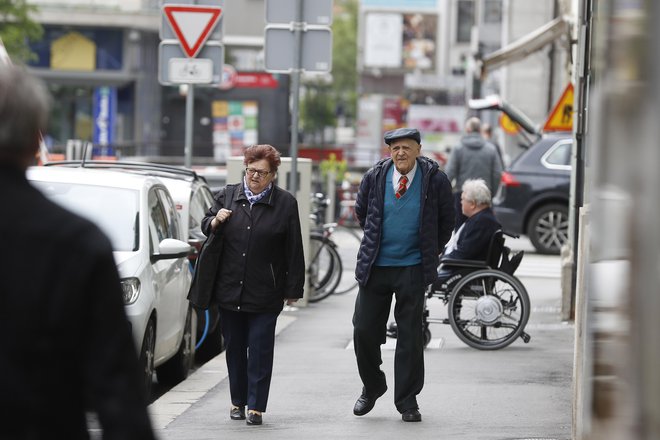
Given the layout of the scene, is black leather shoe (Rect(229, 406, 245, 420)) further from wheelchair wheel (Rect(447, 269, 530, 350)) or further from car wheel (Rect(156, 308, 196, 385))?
wheelchair wheel (Rect(447, 269, 530, 350))

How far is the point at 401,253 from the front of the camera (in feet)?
29.0

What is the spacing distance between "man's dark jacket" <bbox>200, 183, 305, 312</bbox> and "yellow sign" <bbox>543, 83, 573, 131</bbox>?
10.2 metres

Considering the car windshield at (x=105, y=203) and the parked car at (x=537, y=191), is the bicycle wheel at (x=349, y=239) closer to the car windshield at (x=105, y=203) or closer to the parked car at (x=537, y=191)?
the parked car at (x=537, y=191)

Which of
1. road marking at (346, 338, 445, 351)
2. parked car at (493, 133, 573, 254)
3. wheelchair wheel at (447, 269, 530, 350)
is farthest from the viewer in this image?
parked car at (493, 133, 573, 254)

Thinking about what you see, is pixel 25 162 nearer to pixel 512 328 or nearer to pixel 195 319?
pixel 195 319

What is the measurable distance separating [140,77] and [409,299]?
138 ft

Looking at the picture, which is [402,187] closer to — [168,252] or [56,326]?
[168,252]

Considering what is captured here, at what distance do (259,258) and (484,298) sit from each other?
3.77m

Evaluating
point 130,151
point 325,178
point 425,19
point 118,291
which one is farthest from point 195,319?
point 425,19

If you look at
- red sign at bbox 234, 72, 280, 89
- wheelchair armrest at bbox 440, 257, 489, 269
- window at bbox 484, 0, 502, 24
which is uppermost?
window at bbox 484, 0, 502, 24

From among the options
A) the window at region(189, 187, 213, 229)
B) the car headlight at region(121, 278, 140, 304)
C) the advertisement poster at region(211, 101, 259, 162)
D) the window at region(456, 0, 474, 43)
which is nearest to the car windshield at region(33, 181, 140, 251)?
the car headlight at region(121, 278, 140, 304)

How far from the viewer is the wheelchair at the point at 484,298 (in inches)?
478

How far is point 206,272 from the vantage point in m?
8.78

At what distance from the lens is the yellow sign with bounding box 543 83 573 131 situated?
1848 centimetres
